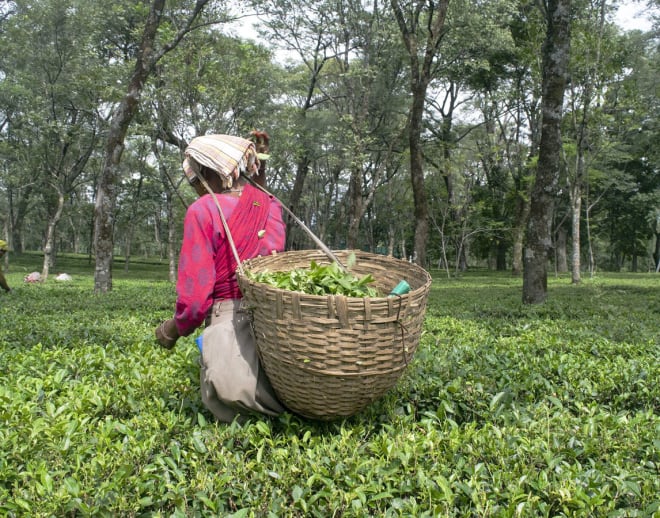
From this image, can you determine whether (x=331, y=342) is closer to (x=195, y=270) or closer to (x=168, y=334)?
(x=195, y=270)

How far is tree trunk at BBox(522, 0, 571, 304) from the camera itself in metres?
8.77

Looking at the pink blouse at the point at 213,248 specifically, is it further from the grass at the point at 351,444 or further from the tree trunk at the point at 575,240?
the tree trunk at the point at 575,240

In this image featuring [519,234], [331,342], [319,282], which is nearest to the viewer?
[331,342]

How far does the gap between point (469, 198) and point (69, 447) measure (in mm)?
27682

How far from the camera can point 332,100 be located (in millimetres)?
22734

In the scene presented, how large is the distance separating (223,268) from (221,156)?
687 mm

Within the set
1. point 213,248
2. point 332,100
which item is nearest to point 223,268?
point 213,248

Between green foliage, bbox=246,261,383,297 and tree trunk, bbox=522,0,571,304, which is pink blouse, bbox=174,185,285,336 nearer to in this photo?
green foliage, bbox=246,261,383,297

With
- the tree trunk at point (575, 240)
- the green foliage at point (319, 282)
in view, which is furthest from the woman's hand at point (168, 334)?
the tree trunk at point (575, 240)

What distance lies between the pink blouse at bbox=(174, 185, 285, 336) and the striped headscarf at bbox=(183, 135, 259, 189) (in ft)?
0.49

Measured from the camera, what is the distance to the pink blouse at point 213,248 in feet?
9.20

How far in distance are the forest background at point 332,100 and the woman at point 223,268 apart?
837 centimetres

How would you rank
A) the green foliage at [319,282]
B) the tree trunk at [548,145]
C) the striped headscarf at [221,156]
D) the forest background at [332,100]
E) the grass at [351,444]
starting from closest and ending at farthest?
the grass at [351,444] < the green foliage at [319,282] < the striped headscarf at [221,156] < the tree trunk at [548,145] < the forest background at [332,100]

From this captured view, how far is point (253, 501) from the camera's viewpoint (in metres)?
2.24
